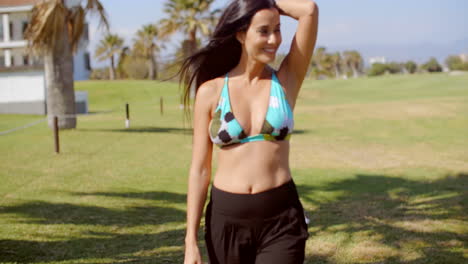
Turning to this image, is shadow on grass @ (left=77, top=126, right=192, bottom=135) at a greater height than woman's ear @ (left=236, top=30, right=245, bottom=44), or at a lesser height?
lesser

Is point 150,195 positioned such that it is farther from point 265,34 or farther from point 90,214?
point 265,34

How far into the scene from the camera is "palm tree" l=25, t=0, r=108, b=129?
19.6 m

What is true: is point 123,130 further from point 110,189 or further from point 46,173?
point 110,189

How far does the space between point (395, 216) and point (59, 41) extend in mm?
15413

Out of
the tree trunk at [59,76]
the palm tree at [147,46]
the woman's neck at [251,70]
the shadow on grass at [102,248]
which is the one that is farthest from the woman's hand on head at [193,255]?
the palm tree at [147,46]

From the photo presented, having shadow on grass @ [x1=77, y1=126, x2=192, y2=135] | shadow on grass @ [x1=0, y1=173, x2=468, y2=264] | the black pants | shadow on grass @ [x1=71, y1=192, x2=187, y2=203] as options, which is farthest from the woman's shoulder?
shadow on grass @ [x1=77, y1=126, x2=192, y2=135]

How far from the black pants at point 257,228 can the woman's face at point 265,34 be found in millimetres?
664

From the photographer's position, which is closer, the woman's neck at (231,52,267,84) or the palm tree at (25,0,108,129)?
the woman's neck at (231,52,267,84)

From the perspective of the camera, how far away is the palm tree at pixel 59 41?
1962cm

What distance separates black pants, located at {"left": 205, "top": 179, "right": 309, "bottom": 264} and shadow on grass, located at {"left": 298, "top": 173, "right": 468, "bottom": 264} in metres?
3.22

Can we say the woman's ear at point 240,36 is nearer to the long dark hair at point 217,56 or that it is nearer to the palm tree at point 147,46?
the long dark hair at point 217,56

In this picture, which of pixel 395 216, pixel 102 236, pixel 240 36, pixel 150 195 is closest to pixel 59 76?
pixel 150 195

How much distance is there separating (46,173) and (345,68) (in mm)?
109829

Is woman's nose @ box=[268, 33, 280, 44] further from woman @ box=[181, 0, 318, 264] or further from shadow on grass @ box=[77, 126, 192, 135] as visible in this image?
shadow on grass @ box=[77, 126, 192, 135]
